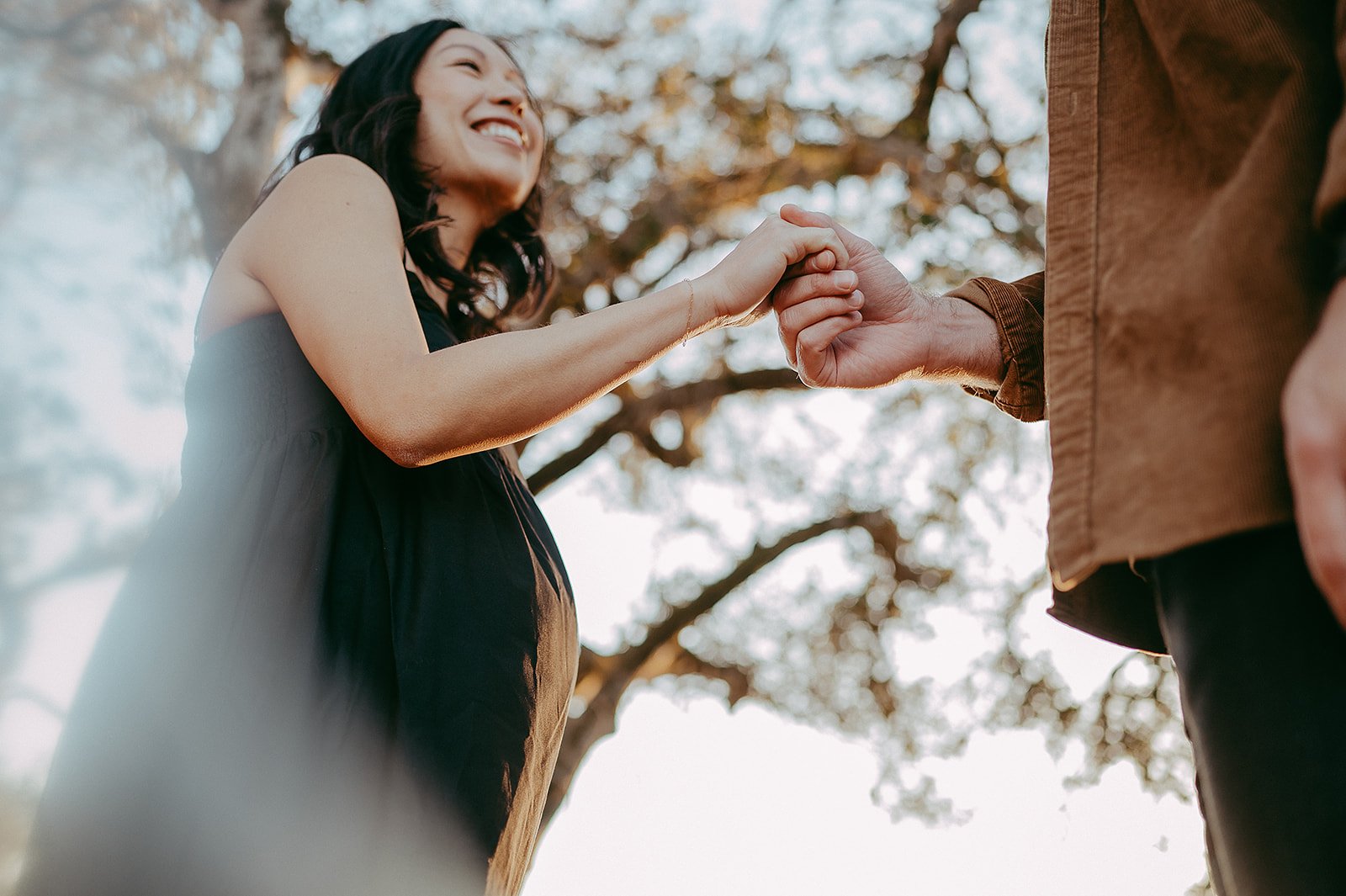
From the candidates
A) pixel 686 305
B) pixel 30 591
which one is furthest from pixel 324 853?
pixel 30 591

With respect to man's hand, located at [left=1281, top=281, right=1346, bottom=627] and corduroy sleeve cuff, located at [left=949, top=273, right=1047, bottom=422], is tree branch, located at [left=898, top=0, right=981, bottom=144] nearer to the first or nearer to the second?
corduroy sleeve cuff, located at [left=949, top=273, right=1047, bottom=422]

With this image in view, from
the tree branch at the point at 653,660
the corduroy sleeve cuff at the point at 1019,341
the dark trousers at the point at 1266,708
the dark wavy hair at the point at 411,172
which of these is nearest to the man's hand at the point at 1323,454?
the dark trousers at the point at 1266,708

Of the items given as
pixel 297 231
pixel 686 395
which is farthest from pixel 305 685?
pixel 686 395

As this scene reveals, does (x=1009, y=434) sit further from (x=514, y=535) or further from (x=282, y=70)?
(x=514, y=535)

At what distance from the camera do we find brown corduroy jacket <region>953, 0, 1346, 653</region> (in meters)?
0.91

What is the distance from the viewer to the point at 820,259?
6.26ft

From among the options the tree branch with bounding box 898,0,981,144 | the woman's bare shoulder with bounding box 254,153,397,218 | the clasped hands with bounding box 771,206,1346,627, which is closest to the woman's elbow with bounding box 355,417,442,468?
the woman's bare shoulder with bounding box 254,153,397,218

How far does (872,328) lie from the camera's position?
1938mm

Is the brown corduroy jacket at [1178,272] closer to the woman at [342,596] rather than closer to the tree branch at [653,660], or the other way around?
the woman at [342,596]

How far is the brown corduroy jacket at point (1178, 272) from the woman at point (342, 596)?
28.8 inches

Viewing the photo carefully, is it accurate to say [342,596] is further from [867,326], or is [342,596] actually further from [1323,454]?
[1323,454]

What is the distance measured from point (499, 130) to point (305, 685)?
143cm

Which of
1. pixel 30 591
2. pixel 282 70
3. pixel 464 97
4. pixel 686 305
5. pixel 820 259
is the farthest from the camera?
pixel 30 591

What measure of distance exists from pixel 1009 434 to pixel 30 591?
8.01m
